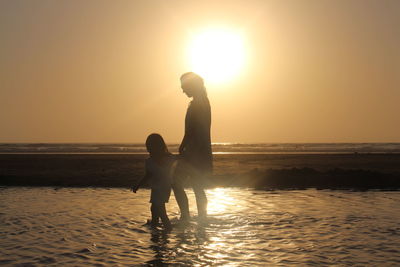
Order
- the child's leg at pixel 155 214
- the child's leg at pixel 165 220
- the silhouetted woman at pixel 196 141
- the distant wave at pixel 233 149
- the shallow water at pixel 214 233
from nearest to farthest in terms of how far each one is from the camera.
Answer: the shallow water at pixel 214 233 < the child's leg at pixel 165 220 < the child's leg at pixel 155 214 < the silhouetted woman at pixel 196 141 < the distant wave at pixel 233 149

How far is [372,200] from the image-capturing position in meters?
10.2

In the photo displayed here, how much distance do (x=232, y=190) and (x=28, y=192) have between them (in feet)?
18.9

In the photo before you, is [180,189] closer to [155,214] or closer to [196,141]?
[155,214]

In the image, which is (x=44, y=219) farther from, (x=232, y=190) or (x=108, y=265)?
(x=232, y=190)

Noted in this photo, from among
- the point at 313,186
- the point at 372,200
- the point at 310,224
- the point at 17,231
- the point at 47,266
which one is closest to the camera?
the point at 47,266

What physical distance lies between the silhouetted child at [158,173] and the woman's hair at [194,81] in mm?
1202

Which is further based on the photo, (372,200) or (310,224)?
(372,200)

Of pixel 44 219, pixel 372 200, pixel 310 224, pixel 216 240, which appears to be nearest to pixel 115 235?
pixel 216 240

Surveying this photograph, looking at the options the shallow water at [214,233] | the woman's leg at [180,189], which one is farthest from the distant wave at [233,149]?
the woman's leg at [180,189]

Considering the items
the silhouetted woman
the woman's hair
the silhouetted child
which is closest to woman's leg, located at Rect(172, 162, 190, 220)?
the silhouetted woman

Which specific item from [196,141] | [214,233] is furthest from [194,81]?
[214,233]

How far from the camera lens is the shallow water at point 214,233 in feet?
16.9

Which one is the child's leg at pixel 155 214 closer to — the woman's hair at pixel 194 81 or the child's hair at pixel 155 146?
the child's hair at pixel 155 146

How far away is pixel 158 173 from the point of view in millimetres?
7227
